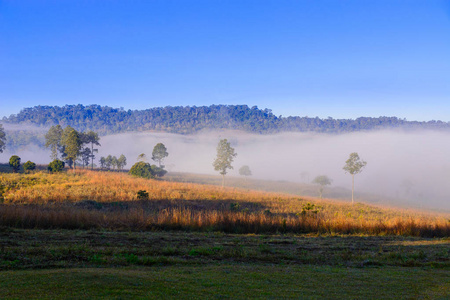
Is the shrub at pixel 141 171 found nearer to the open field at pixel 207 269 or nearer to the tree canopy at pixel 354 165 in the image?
the tree canopy at pixel 354 165

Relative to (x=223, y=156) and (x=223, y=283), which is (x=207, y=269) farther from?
(x=223, y=156)

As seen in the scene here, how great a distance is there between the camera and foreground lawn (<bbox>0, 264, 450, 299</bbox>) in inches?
209

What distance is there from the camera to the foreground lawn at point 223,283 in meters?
5.30

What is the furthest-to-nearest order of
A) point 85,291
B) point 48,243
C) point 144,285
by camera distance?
point 48,243 < point 144,285 < point 85,291

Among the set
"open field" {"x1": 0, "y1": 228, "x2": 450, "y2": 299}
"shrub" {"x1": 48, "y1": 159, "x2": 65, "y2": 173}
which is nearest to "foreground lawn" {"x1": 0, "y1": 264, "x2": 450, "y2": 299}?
"open field" {"x1": 0, "y1": 228, "x2": 450, "y2": 299}

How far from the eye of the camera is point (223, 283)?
20.6ft

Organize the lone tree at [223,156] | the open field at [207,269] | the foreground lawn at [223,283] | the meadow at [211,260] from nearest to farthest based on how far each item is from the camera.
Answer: the foreground lawn at [223,283] < the open field at [207,269] < the meadow at [211,260] < the lone tree at [223,156]

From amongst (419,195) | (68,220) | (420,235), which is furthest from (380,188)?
(68,220)

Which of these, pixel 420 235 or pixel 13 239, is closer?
pixel 13 239

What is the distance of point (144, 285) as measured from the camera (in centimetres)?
573

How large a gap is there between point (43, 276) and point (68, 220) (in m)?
10.1

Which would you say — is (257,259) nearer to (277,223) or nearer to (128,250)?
(128,250)

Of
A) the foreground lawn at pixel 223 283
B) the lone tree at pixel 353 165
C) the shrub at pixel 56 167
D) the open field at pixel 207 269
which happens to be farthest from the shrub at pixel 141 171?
the foreground lawn at pixel 223 283

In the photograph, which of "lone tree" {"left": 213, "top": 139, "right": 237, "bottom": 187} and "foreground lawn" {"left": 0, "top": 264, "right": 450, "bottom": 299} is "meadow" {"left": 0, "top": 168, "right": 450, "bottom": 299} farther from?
"lone tree" {"left": 213, "top": 139, "right": 237, "bottom": 187}
